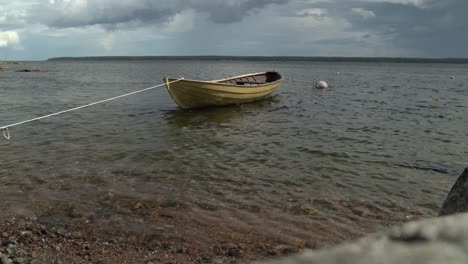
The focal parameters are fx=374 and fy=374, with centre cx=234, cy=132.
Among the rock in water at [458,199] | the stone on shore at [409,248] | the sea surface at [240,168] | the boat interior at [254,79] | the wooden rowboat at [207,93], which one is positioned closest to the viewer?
the stone on shore at [409,248]

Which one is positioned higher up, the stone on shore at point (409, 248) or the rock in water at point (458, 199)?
the stone on shore at point (409, 248)

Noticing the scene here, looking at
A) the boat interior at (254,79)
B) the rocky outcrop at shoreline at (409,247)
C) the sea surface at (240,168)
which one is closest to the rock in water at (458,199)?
the sea surface at (240,168)

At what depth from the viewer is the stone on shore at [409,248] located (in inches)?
42.8

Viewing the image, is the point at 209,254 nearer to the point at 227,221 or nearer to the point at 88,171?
the point at 227,221

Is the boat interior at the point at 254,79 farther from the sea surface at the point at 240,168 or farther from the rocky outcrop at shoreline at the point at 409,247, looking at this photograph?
the rocky outcrop at shoreline at the point at 409,247

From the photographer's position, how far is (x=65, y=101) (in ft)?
94.1

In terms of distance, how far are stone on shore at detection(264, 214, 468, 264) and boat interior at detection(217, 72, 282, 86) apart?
26.7 meters

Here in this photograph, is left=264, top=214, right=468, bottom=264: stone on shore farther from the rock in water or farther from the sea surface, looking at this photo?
the sea surface

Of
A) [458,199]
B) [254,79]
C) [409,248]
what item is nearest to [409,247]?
[409,248]

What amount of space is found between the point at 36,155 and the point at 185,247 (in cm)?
856

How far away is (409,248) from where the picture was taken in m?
1.16

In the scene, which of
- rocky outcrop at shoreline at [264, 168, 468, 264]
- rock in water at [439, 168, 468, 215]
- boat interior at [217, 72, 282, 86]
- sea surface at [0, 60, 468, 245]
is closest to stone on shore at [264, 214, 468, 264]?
rocky outcrop at shoreline at [264, 168, 468, 264]

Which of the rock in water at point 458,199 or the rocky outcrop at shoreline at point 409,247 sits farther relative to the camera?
the rock in water at point 458,199

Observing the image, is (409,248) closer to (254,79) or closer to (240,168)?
(240,168)
